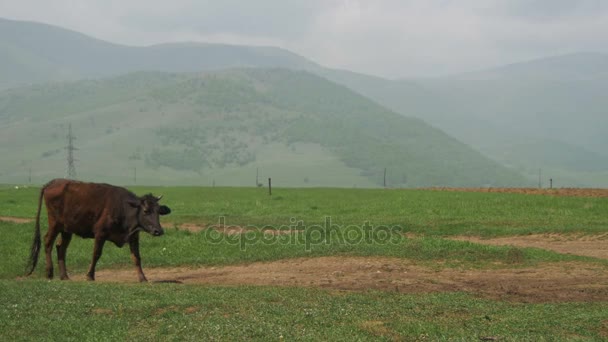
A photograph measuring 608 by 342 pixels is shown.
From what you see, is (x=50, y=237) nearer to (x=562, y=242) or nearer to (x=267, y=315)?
(x=267, y=315)

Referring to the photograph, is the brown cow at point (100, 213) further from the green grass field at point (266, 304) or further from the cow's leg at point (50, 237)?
the green grass field at point (266, 304)

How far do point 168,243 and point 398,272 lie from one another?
33.4 ft

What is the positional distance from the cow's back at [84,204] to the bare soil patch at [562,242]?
636 inches

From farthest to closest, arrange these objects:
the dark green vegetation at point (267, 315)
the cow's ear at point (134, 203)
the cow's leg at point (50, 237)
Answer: the cow's leg at point (50, 237), the cow's ear at point (134, 203), the dark green vegetation at point (267, 315)

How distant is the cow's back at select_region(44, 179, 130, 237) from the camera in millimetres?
21828

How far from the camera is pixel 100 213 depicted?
21.8 m

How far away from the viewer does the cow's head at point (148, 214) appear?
21.4 m

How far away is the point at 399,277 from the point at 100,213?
353 inches

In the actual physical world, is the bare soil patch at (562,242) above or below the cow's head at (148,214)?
below

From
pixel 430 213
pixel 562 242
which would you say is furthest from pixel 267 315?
pixel 430 213

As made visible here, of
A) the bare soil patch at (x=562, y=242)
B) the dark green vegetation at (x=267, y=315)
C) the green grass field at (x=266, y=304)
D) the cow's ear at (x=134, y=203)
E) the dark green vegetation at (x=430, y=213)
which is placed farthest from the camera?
the dark green vegetation at (x=430, y=213)

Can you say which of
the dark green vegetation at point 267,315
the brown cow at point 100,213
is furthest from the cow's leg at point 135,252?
the dark green vegetation at point 267,315

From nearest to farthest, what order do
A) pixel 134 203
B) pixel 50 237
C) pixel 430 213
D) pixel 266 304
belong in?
pixel 266 304, pixel 134 203, pixel 50 237, pixel 430 213

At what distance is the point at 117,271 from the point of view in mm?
24875
